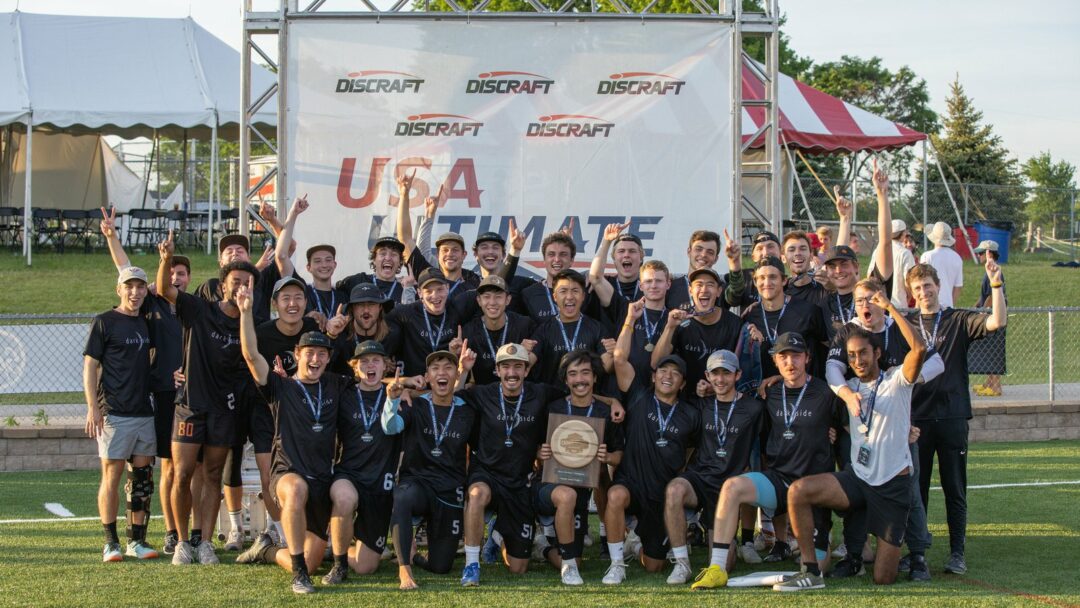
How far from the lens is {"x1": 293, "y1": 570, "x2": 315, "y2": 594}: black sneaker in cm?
646

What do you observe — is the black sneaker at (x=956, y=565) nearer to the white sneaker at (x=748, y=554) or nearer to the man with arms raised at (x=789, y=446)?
the man with arms raised at (x=789, y=446)

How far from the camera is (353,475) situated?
6980 mm

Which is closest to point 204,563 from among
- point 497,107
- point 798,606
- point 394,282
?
point 394,282

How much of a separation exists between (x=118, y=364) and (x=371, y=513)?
192 cm

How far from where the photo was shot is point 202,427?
721 cm

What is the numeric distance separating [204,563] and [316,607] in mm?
1298

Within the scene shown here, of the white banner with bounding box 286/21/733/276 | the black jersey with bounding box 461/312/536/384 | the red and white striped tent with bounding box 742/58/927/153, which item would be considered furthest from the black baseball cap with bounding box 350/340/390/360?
the red and white striped tent with bounding box 742/58/927/153

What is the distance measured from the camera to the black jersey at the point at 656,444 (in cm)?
711

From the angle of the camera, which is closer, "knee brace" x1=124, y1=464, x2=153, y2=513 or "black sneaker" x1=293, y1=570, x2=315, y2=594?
"black sneaker" x1=293, y1=570, x2=315, y2=594

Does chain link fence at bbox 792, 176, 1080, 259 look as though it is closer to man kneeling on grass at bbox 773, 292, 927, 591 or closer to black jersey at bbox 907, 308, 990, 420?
black jersey at bbox 907, 308, 990, 420

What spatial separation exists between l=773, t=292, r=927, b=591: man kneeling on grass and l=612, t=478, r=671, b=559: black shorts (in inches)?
32.1

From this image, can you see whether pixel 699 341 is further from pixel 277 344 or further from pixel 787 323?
pixel 277 344

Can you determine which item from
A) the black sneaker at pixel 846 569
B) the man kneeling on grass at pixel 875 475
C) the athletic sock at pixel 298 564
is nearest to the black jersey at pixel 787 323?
the man kneeling on grass at pixel 875 475

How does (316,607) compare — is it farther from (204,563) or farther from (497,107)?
(497,107)
